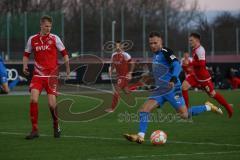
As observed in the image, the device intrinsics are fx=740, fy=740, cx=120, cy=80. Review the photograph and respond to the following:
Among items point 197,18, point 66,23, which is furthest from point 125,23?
point 197,18

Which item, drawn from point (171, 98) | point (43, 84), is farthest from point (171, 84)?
point (43, 84)

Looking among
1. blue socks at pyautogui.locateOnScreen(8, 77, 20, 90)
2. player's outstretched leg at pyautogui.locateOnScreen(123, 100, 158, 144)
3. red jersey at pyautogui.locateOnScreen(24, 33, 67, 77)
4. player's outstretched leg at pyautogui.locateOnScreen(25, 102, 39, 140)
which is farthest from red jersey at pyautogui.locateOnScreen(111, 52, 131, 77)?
blue socks at pyautogui.locateOnScreen(8, 77, 20, 90)

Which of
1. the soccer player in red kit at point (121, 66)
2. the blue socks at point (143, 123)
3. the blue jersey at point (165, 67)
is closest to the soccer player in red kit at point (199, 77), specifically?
the soccer player in red kit at point (121, 66)

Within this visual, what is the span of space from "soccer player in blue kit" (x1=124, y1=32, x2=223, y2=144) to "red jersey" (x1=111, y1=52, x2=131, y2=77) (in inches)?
429

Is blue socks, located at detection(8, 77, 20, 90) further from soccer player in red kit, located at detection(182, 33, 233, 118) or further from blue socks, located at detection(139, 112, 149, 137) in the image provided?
blue socks, located at detection(139, 112, 149, 137)

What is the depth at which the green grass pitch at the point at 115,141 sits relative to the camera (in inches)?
459

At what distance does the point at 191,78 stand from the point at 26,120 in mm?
4802

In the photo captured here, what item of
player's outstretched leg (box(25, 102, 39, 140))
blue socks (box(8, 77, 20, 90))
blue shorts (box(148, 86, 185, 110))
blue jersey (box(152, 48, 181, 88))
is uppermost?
blue jersey (box(152, 48, 181, 88))

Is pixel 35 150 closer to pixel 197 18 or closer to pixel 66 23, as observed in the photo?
pixel 66 23

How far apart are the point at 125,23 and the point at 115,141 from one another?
133 ft

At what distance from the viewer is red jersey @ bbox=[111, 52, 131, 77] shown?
82.5 ft

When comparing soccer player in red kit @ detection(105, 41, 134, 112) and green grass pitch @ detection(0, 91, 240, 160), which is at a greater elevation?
soccer player in red kit @ detection(105, 41, 134, 112)

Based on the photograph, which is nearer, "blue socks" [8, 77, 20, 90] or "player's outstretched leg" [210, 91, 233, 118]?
"player's outstretched leg" [210, 91, 233, 118]

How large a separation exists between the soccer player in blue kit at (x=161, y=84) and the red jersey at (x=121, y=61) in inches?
429
